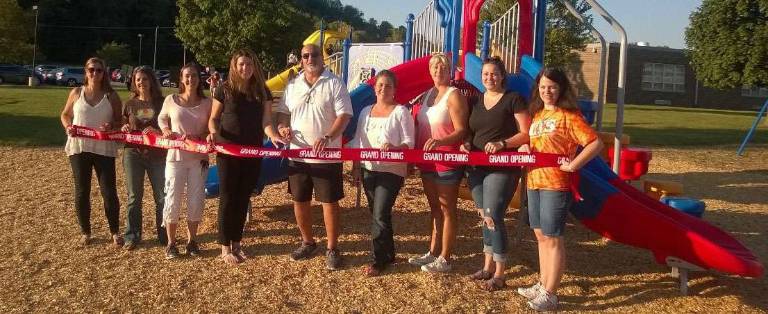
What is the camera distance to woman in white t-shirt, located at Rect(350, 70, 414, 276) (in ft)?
17.4

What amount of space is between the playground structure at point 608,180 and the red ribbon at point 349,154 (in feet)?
2.48

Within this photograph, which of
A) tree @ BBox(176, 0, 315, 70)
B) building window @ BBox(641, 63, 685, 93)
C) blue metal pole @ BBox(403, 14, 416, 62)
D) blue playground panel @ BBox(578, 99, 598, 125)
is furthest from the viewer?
building window @ BBox(641, 63, 685, 93)

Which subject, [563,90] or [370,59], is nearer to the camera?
[563,90]

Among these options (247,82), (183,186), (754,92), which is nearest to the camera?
(247,82)

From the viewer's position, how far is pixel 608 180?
5.54 m

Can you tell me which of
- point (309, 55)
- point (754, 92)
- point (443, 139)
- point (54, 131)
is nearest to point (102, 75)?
point (309, 55)

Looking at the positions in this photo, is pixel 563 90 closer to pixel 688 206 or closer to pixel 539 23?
pixel 688 206

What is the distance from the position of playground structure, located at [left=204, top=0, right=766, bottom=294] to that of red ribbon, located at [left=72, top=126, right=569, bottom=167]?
0.76 m

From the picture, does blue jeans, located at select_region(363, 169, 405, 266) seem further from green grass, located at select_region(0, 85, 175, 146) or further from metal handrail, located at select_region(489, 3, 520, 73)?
green grass, located at select_region(0, 85, 175, 146)

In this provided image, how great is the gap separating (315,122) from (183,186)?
1.41 metres

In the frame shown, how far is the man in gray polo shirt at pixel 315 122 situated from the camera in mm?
5430

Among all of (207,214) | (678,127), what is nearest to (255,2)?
(678,127)

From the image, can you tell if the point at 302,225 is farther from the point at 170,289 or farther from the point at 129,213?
the point at 129,213

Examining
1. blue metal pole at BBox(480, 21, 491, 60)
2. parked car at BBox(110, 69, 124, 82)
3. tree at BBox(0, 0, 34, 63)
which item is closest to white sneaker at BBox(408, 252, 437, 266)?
blue metal pole at BBox(480, 21, 491, 60)
